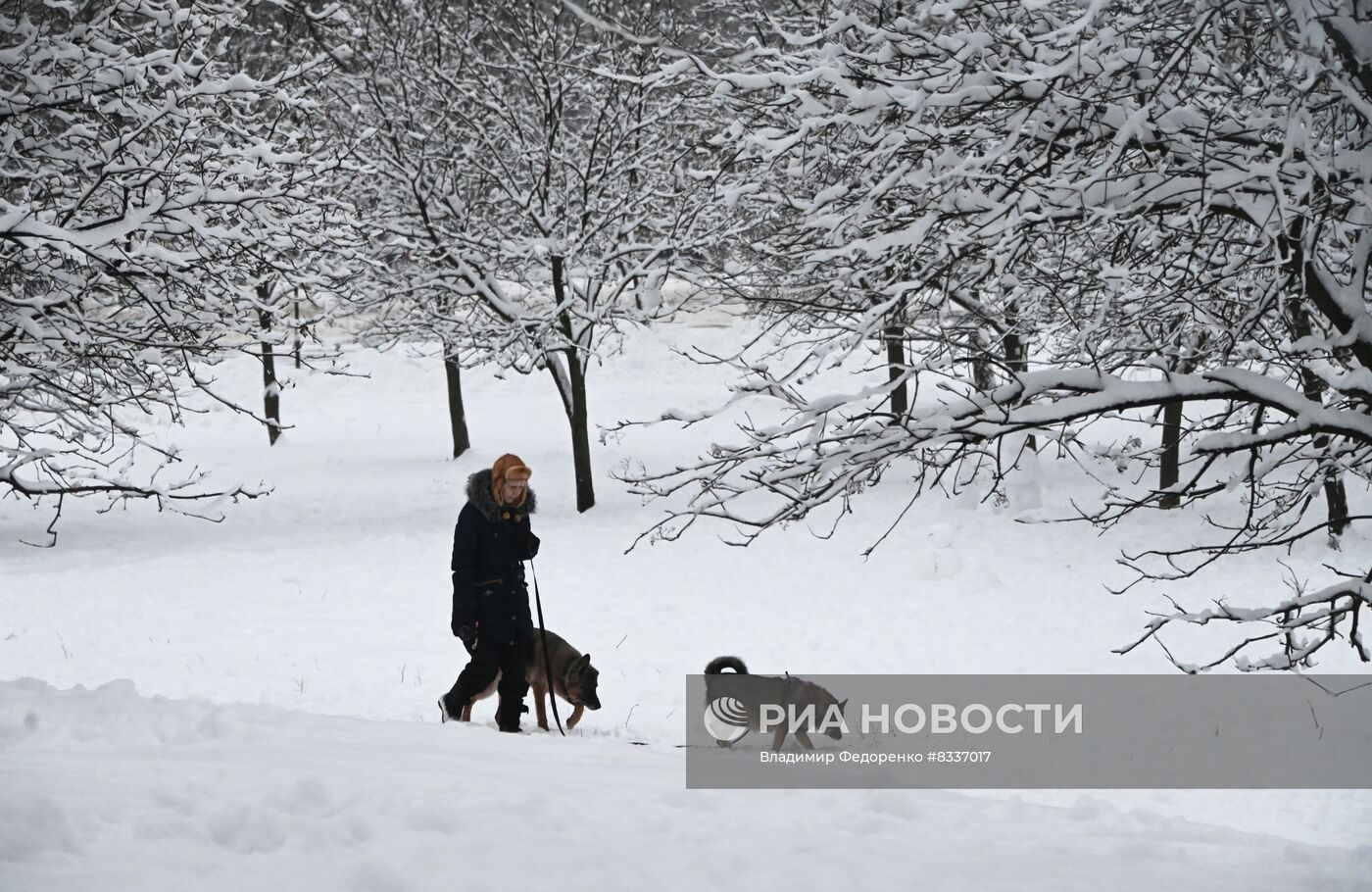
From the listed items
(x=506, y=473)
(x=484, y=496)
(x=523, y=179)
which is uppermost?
Answer: (x=523, y=179)

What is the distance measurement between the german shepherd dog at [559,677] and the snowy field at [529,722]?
21.0 inches

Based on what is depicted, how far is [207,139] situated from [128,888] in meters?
5.48

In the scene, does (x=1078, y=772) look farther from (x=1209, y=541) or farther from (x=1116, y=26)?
(x=1209, y=541)

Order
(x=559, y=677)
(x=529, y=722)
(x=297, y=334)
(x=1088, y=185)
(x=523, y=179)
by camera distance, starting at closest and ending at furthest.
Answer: (x=1088, y=185) < (x=559, y=677) < (x=529, y=722) < (x=297, y=334) < (x=523, y=179)

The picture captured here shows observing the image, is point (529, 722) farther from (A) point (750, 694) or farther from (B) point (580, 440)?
(B) point (580, 440)

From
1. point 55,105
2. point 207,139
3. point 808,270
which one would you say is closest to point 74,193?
point 207,139

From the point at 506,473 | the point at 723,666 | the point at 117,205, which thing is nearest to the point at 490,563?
the point at 506,473

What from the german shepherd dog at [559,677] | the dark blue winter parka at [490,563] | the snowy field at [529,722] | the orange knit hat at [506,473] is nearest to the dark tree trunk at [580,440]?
the snowy field at [529,722]

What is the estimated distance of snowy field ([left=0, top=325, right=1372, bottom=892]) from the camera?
12.3ft

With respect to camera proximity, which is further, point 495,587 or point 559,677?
point 559,677

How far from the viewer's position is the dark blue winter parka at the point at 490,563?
6527 millimetres

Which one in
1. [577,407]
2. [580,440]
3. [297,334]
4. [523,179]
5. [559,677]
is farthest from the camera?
[523,179]

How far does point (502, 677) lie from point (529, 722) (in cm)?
97

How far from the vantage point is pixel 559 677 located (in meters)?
6.88
